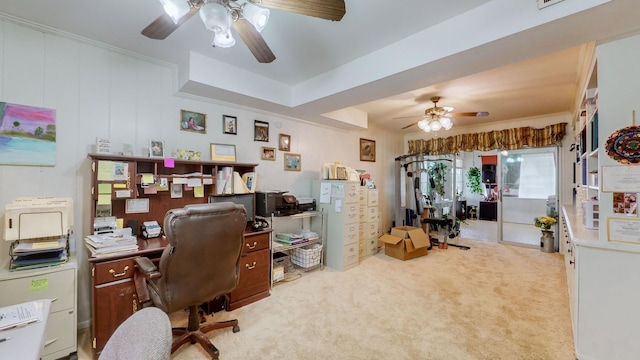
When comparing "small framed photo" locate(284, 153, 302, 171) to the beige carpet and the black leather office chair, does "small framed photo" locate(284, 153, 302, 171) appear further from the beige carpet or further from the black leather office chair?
the black leather office chair

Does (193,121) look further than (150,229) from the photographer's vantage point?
Yes

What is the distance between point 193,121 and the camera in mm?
2785

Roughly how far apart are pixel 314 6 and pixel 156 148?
6.65 feet

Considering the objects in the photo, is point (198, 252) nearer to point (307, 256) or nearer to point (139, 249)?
point (139, 249)

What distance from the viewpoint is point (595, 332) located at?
5.69 ft

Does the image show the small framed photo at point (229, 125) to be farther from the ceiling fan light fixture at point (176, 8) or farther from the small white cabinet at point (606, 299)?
the small white cabinet at point (606, 299)

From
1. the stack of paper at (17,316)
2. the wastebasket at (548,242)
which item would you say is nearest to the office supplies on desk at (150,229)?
the stack of paper at (17,316)

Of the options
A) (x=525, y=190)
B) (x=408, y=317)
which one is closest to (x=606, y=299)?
(x=408, y=317)

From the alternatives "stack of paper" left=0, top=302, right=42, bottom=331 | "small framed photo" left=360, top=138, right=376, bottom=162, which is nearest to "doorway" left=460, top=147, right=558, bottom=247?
"small framed photo" left=360, top=138, right=376, bottom=162

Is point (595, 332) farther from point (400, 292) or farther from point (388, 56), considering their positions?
point (388, 56)

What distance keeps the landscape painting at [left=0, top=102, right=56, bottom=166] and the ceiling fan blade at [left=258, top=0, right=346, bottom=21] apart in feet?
6.80

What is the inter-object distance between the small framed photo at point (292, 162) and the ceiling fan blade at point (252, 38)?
6.59 feet

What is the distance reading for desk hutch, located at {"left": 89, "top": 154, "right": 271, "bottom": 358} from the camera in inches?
70.3

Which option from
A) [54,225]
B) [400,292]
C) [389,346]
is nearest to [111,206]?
[54,225]
